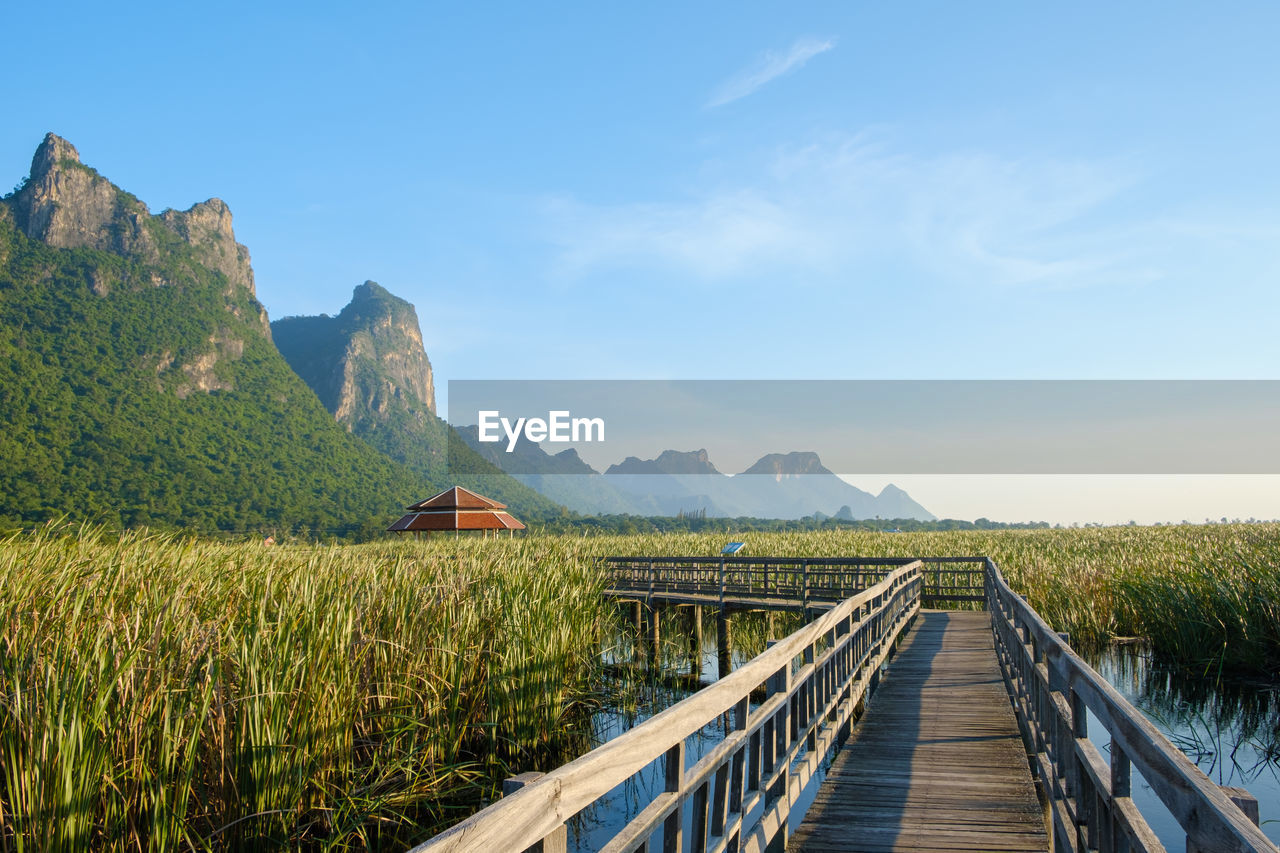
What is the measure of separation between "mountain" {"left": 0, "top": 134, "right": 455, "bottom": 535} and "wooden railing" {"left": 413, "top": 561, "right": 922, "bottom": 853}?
5371 cm

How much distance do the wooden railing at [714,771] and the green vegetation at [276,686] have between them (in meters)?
2.06

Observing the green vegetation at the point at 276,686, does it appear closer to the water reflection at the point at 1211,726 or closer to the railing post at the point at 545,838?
the water reflection at the point at 1211,726

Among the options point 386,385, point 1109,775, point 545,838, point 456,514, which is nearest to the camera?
point 545,838

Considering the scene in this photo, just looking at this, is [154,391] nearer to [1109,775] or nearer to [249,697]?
[249,697]

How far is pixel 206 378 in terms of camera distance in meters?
91.9

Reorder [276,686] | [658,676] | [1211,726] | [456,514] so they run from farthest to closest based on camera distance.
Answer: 1. [456,514]
2. [658,676]
3. [1211,726]
4. [276,686]

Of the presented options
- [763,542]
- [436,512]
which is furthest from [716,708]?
[436,512]

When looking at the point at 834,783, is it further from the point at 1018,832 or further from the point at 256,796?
the point at 256,796

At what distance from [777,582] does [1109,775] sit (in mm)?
15980

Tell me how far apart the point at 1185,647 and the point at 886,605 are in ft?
16.6

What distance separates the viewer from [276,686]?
4570mm

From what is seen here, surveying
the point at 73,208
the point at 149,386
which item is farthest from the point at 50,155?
the point at 149,386

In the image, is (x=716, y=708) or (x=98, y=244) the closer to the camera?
(x=716, y=708)

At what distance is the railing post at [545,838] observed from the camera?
1.59 m
